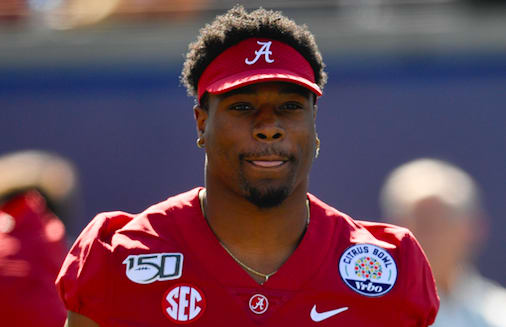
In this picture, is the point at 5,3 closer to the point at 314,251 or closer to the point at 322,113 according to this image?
the point at 322,113

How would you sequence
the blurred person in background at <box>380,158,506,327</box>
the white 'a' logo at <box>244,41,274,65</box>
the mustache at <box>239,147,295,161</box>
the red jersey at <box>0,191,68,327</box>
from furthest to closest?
the blurred person in background at <box>380,158,506,327</box>
the red jersey at <box>0,191,68,327</box>
the white 'a' logo at <box>244,41,274,65</box>
the mustache at <box>239,147,295,161</box>

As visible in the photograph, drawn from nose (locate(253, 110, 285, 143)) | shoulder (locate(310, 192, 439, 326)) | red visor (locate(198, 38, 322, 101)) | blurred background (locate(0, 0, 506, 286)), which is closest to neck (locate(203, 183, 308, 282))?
shoulder (locate(310, 192, 439, 326))


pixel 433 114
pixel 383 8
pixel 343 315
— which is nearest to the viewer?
pixel 343 315

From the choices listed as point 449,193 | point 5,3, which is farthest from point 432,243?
point 5,3

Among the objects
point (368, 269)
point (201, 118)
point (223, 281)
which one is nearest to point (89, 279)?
point (223, 281)

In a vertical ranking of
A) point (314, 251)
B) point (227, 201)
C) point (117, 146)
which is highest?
point (117, 146)

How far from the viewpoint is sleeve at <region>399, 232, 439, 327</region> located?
7.83ft

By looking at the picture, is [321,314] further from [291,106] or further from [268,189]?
[291,106]

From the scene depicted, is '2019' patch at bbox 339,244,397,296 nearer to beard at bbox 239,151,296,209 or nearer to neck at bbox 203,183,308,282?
neck at bbox 203,183,308,282

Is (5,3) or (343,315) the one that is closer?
(343,315)

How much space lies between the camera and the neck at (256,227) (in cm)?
242

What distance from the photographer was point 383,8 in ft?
19.5

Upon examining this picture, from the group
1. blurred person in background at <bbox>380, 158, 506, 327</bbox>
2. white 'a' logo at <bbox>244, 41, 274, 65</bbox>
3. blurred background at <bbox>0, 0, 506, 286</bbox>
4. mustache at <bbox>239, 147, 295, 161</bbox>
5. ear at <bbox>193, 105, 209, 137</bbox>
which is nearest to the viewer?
mustache at <bbox>239, 147, 295, 161</bbox>

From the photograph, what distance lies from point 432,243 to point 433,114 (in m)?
1.83
